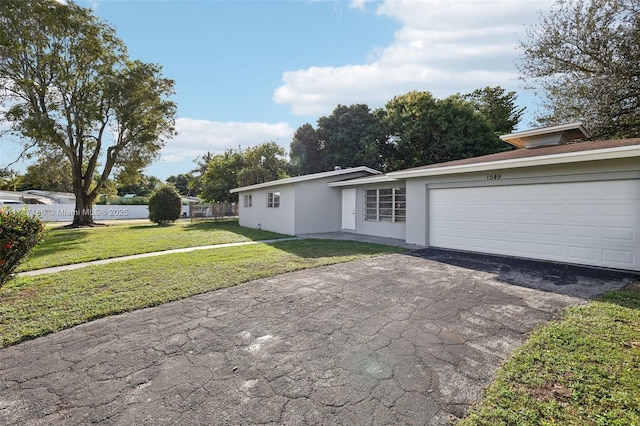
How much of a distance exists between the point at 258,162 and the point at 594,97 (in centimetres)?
2108

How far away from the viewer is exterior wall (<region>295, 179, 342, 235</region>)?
46.1 feet

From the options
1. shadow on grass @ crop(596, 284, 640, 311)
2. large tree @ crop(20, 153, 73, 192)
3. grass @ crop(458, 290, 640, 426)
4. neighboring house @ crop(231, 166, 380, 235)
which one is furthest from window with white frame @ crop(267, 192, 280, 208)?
large tree @ crop(20, 153, 73, 192)

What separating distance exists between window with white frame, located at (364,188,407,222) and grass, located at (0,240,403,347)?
293 centimetres

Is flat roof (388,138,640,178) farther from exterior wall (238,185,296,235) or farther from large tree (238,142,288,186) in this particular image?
large tree (238,142,288,186)

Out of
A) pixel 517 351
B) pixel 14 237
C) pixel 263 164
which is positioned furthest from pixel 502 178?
pixel 263 164

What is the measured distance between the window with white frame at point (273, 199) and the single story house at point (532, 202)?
2.70 m

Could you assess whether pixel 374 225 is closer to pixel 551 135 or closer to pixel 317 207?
pixel 317 207

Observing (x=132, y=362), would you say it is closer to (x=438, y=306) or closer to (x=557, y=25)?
(x=438, y=306)

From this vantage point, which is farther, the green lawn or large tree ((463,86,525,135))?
large tree ((463,86,525,135))

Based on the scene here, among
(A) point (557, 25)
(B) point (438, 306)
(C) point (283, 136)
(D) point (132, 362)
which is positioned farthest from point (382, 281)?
(C) point (283, 136)

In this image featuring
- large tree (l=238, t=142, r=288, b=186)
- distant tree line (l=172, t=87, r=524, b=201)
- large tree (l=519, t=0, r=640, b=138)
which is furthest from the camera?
large tree (l=238, t=142, r=288, b=186)

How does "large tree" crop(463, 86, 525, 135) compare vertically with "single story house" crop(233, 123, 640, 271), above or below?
above

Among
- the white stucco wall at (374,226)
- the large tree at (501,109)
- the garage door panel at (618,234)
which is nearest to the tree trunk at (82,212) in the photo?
the white stucco wall at (374,226)

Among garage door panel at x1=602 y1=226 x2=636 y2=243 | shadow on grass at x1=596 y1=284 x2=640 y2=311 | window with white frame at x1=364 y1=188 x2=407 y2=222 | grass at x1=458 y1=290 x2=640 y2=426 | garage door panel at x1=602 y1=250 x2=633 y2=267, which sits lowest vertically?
grass at x1=458 y1=290 x2=640 y2=426
